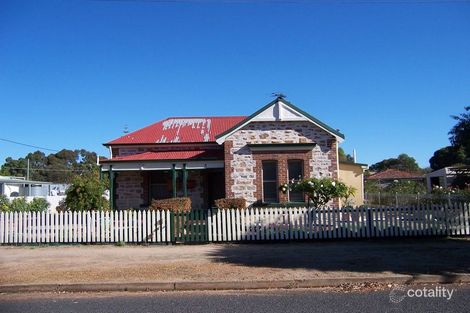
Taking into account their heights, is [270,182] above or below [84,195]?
above

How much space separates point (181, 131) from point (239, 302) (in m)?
17.6

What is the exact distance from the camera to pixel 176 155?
863 inches

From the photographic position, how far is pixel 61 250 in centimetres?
1302

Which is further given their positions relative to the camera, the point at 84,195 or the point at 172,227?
the point at 84,195

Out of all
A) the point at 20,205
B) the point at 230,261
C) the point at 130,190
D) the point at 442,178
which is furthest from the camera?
the point at 442,178

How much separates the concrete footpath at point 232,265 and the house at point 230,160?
616cm

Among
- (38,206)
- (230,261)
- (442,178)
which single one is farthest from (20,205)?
(442,178)

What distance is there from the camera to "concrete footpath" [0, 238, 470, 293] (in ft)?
28.0

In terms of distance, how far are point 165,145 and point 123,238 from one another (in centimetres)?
954

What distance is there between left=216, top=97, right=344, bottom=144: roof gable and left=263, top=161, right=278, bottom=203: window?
181 cm

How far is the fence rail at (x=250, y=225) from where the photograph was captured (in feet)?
45.5

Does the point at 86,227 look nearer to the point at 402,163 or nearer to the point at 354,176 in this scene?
the point at 354,176

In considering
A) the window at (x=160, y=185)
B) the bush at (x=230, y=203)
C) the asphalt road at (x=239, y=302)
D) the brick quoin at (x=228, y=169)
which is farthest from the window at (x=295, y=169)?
the asphalt road at (x=239, y=302)

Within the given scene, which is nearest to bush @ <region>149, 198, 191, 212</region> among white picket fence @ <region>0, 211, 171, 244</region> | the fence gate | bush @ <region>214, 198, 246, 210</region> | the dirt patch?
the fence gate
